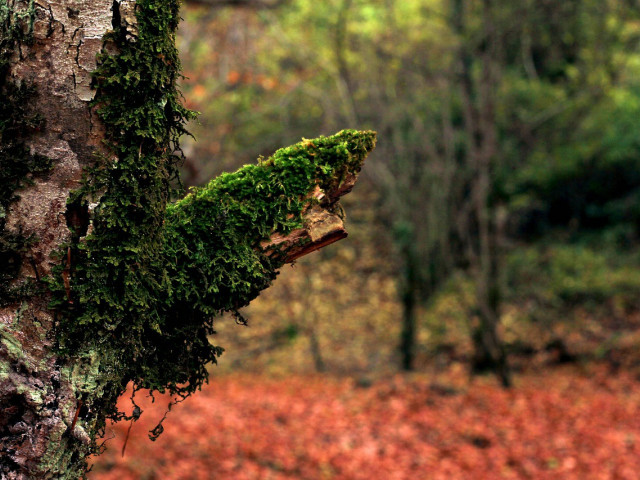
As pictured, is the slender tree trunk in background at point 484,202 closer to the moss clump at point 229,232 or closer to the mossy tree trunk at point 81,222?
the moss clump at point 229,232

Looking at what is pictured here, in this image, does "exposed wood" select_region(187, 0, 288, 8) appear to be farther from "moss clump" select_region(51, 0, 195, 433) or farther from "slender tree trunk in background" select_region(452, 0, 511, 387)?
"slender tree trunk in background" select_region(452, 0, 511, 387)

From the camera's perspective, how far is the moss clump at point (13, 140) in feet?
3.80

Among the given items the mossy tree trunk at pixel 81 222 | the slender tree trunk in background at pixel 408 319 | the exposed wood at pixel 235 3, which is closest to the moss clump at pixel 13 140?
the mossy tree trunk at pixel 81 222

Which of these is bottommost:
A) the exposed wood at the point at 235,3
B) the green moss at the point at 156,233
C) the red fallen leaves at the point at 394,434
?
the red fallen leaves at the point at 394,434

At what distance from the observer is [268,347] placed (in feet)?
43.8

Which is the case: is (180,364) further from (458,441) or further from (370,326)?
(370,326)

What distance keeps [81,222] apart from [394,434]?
649 centimetres

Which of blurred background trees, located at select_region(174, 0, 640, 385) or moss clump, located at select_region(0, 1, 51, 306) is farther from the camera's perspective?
blurred background trees, located at select_region(174, 0, 640, 385)

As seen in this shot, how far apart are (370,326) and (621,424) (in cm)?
653

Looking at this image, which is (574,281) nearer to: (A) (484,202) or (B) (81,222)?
(A) (484,202)

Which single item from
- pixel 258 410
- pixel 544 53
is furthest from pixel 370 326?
pixel 544 53

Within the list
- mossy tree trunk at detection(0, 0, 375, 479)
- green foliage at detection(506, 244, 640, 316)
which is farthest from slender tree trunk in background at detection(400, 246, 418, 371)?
mossy tree trunk at detection(0, 0, 375, 479)

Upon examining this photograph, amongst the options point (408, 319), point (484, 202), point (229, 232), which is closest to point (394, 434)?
point (408, 319)

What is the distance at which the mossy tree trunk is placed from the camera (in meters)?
1.16
